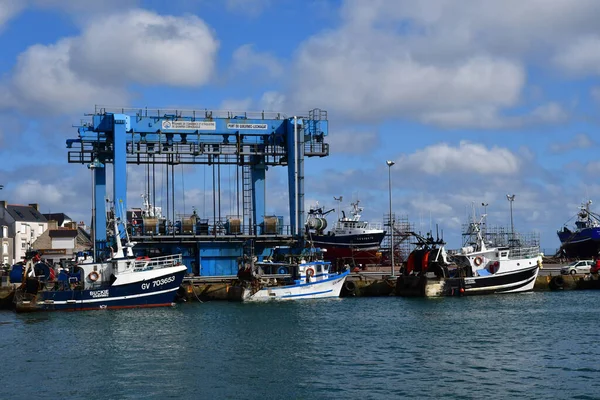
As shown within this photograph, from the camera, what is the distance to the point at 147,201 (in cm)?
6556

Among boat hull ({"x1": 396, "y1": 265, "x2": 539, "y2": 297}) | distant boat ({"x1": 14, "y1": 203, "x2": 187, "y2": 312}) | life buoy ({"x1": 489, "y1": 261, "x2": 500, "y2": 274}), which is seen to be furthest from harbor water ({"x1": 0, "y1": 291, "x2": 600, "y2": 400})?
life buoy ({"x1": 489, "y1": 261, "x2": 500, "y2": 274})

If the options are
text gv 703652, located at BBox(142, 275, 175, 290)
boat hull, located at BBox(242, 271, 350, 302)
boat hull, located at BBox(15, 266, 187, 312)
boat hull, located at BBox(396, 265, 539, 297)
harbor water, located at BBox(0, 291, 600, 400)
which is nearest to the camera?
harbor water, located at BBox(0, 291, 600, 400)

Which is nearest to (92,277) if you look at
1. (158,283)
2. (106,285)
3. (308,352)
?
(106,285)

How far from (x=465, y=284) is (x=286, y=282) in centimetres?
1168

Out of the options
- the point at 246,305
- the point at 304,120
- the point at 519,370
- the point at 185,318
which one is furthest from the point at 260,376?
the point at 304,120

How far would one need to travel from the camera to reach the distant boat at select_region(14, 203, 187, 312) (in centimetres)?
5156

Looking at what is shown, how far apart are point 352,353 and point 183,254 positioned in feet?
97.9

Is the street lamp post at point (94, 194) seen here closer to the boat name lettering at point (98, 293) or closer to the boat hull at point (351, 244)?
the boat name lettering at point (98, 293)

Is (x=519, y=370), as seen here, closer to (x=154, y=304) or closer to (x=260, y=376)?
(x=260, y=376)

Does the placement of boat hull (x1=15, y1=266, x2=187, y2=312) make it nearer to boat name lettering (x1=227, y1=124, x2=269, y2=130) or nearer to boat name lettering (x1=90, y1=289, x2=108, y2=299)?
boat name lettering (x1=90, y1=289, x2=108, y2=299)

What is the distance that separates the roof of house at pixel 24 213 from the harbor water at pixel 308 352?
46092 millimetres

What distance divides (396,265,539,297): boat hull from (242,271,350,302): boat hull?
4.37 meters

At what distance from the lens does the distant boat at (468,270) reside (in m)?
57.6

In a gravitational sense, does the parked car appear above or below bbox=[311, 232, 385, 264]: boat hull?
below
